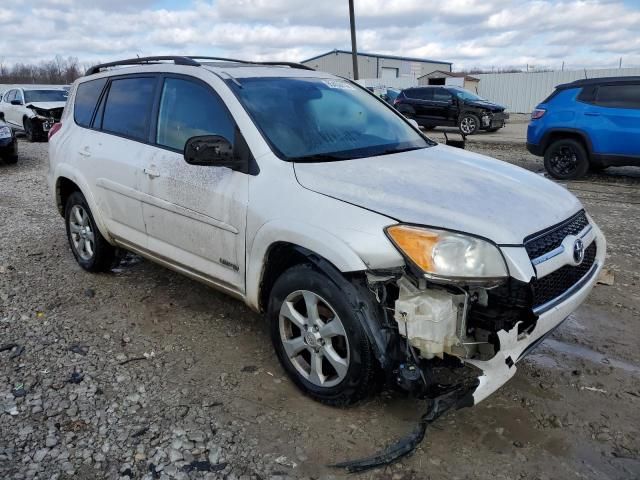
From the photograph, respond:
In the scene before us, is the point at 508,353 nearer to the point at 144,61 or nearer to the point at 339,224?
the point at 339,224

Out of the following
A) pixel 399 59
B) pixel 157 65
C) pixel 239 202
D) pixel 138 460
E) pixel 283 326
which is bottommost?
pixel 138 460

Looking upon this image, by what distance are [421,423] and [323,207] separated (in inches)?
45.7

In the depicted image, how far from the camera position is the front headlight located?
7.95ft

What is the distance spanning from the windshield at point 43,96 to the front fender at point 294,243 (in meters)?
16.0

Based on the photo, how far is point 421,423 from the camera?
2.65m

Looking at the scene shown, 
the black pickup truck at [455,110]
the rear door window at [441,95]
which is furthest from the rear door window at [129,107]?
the rear door window at [441,95]

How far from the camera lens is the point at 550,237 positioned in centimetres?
273

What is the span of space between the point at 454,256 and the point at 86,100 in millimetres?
3857

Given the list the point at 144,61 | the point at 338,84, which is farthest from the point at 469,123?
the point at 144,61

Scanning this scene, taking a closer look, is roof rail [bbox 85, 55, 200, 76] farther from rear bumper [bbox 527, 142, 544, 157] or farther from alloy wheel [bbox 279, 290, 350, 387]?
rear bumper [bbox 527, 142, 544, 157]

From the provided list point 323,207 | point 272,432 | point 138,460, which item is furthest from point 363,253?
point 138,460

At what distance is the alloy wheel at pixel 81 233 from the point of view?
4848mm

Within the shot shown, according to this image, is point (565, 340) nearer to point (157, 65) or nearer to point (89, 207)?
point (157, 65)

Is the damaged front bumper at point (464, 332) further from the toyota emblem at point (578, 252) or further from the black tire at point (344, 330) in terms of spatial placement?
the toyota emblem at point (578, 252)
